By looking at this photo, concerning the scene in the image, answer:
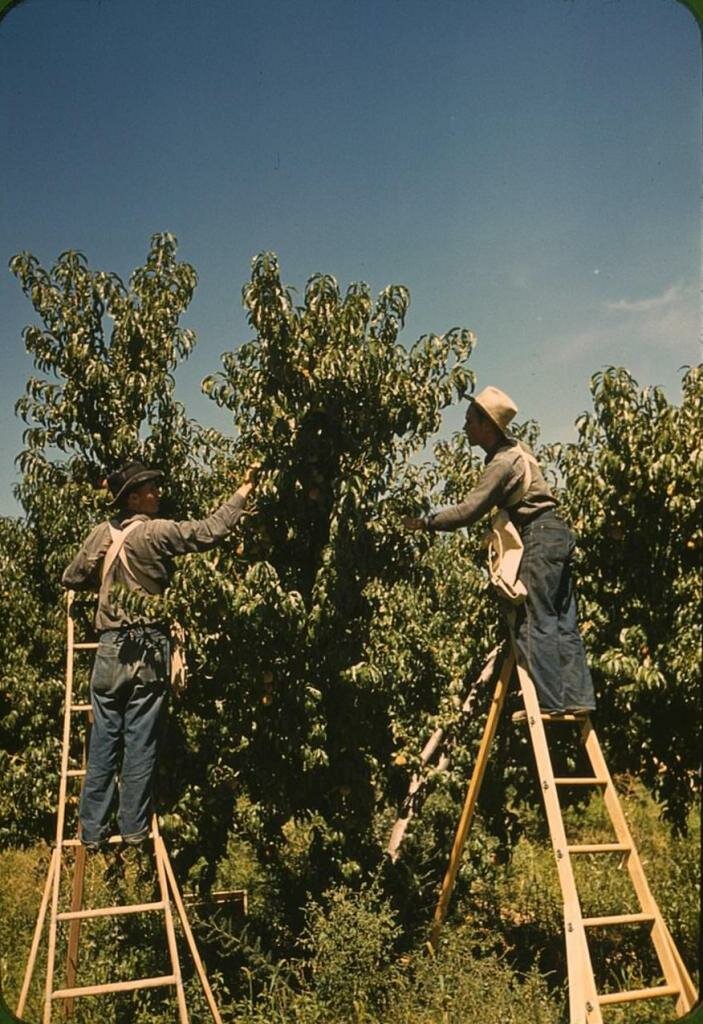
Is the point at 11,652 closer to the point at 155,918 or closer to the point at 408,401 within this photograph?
the point at 155,918

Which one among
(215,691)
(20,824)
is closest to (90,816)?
(215,691)

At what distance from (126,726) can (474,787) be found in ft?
6.70

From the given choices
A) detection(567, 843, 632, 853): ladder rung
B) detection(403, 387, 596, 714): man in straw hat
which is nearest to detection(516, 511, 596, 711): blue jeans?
detection(403, 387, 596, 714): man in straw hat

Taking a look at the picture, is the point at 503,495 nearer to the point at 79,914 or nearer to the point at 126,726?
the point at 126,726

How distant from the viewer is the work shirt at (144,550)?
4699 millimetres

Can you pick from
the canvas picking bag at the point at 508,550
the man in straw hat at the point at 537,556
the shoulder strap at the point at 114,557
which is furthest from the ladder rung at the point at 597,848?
the shoulder strap at the point at 114,557

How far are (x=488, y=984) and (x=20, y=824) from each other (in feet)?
13.7

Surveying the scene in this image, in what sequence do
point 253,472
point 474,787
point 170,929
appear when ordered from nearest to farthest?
point 170,929
point 474,787
point 253,472

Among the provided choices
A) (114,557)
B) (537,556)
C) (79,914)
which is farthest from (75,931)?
(537,556)

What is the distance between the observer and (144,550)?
4824 millimetres

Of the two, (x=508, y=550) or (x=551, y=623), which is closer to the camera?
(x=551, y=623)

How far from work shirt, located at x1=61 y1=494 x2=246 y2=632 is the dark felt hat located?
192 millimetres

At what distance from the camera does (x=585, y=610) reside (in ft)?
17.0

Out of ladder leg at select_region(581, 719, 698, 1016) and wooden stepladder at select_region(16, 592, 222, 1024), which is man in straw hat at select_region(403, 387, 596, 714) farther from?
wooden stepladder at select_region(16, 592, 222, 1024)
